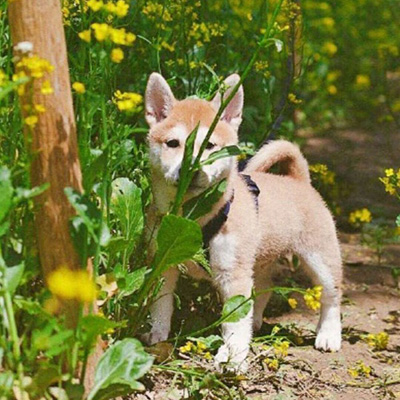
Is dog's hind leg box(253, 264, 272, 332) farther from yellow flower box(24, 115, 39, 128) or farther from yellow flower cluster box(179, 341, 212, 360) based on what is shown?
yellow flower box(24, 115, 39, 128)

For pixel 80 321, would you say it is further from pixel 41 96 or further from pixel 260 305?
pixel 260 305

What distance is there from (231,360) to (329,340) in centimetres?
69

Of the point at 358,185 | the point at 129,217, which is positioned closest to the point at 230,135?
the point at 129,217

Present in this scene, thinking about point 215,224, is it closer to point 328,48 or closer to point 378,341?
point 378,341

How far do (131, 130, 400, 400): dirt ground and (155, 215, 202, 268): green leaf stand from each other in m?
0.55

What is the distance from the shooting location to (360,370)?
405 cm

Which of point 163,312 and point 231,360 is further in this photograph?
point 163,312

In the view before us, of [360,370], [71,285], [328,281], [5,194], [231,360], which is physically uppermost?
[5,194]

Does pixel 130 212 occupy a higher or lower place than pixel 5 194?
lower

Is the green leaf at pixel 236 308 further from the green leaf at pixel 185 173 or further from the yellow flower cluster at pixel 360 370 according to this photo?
the yellow flower cluster at pixel 360 370

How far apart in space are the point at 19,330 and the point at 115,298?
21.0 inches

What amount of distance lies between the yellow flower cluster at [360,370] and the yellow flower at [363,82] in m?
5.16

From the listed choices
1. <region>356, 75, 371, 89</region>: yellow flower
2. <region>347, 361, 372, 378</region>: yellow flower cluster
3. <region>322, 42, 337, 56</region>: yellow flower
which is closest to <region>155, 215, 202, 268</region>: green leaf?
<region>347, 361, 372, 378</region>: yellow flower cluster

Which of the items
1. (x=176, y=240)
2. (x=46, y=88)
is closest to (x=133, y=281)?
(x=176, y=240)
